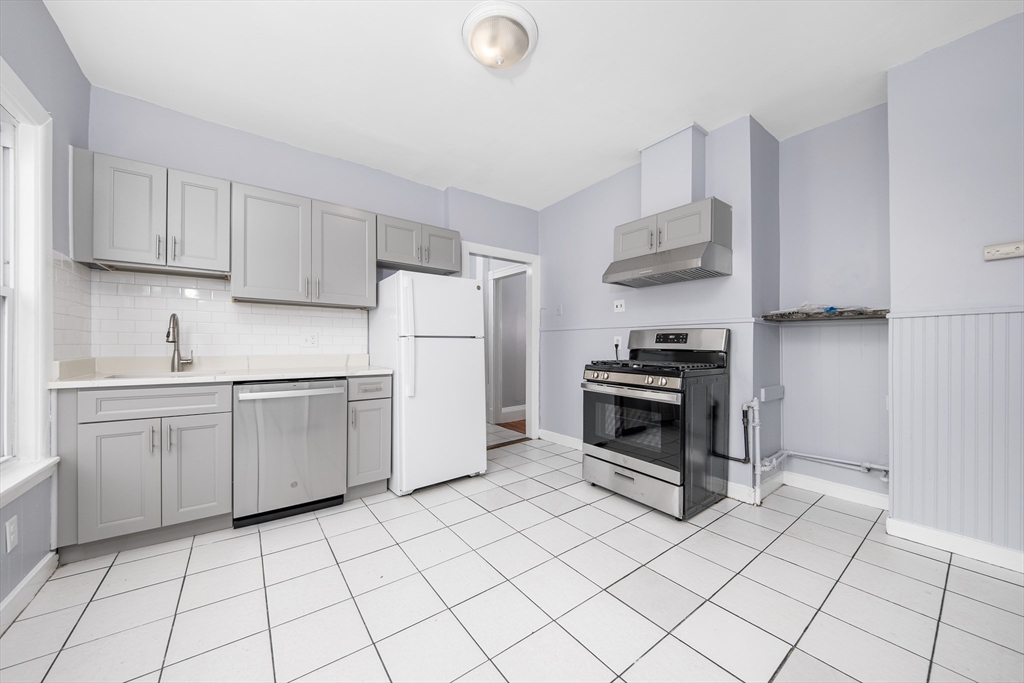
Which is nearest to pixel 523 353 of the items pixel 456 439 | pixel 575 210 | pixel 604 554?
pixel 575 210

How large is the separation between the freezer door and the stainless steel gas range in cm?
104

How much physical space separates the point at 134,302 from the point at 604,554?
326cm

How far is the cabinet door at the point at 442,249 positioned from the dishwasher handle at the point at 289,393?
52.7 inches

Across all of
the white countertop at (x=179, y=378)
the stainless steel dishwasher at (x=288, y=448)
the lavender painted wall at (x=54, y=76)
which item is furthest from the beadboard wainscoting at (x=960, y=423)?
the lavender painted wall at (x=54, y=76)

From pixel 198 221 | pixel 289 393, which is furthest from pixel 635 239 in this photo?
pixel 198 221

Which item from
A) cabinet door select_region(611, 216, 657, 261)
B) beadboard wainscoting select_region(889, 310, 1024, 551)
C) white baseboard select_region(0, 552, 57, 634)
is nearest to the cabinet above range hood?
cabinet door select_region(611, 216, 657, 261)

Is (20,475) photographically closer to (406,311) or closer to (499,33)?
(406,311)

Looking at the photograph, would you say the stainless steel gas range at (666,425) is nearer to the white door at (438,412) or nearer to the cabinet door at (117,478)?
the white door at (438,412)

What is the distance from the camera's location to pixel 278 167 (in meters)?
2.97

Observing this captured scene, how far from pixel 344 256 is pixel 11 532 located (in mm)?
2138

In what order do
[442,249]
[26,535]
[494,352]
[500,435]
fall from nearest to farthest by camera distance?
[26,535] < [442,249] < [500,435] < [494,352]

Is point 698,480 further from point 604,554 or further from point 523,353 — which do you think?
point 523,353

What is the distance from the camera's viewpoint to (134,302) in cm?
248

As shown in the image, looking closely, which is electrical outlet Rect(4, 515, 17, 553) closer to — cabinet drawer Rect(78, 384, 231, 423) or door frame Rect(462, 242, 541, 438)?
cabinet drawer Rect(78, 384, 231, 423)
